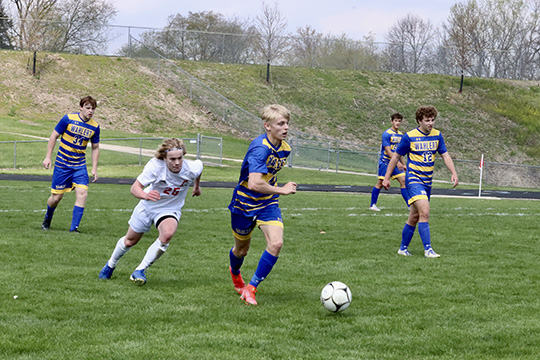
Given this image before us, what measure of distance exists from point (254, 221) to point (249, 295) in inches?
28.9

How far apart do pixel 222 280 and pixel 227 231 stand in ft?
12.6

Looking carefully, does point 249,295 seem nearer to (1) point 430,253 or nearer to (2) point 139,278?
(2) point 139,278

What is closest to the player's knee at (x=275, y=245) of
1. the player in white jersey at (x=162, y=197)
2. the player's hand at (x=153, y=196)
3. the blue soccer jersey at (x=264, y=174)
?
the blue soccer jersey at (x=264, y=174)

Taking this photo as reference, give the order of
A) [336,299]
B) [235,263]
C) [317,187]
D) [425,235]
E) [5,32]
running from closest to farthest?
1. [336,299]
2. [235,263]
3. [425,235]
4. [317,187]
5. [5,32]

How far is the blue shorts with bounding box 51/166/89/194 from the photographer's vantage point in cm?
1053

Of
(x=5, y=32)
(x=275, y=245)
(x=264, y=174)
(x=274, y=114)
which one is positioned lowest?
(x=275, y=245)

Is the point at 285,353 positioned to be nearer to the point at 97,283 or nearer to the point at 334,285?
the point at 334,285

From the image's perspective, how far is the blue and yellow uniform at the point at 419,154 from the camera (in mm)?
9500

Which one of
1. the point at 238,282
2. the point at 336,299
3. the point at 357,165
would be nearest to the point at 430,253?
the point at 238,282

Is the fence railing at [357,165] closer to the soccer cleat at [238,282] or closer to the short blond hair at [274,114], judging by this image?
the soccer cleat at [238,282]

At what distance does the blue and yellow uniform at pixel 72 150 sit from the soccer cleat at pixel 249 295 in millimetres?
5147

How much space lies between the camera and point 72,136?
10.5m

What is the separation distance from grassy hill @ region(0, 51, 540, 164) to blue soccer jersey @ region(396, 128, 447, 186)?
95.9 feet

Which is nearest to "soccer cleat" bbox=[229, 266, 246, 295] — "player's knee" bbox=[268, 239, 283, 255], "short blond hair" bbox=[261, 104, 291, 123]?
"player's knee" bbox=[268, 239, 283, 255]
